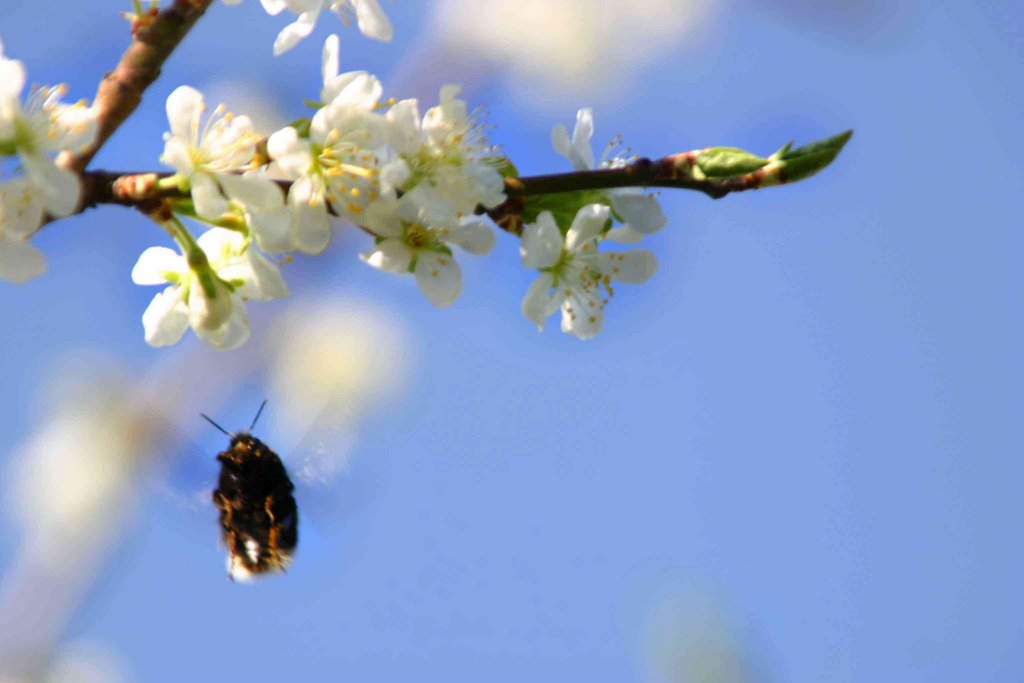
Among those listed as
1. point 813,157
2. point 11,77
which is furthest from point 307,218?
point 813,157

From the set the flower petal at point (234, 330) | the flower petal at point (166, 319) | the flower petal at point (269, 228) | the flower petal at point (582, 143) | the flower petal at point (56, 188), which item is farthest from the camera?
the flower petal at point (582, 143)

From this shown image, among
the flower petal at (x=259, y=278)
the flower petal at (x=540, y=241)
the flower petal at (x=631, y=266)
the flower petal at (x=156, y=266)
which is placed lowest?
the flower petal at (x=259, y=278)

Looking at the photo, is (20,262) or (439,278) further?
(439,278)

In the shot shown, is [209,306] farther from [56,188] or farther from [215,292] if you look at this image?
[56,188]

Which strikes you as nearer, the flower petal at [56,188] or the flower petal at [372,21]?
the flower petal at [56,188]

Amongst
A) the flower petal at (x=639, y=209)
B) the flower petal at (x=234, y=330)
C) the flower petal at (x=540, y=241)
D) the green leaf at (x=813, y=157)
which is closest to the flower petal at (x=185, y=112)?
the flower petal at (x=234, y=330)

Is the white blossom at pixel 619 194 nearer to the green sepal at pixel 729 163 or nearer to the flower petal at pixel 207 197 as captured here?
the green sepal at pixel 729 163
